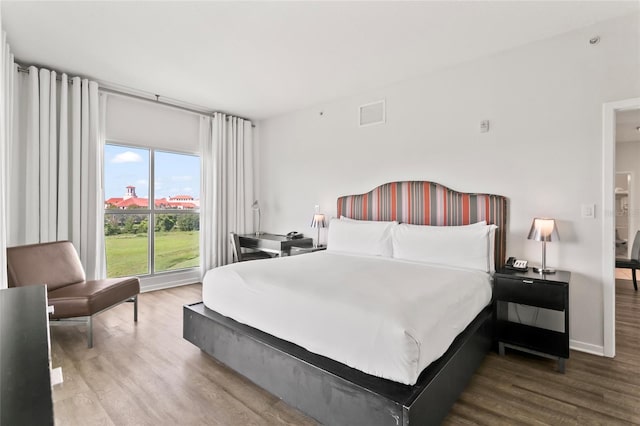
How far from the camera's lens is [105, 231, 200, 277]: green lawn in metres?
4.52

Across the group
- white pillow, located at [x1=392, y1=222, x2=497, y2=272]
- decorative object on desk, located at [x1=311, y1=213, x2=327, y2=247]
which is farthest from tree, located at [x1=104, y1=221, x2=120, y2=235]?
white pillow, located at [x1=392, y1=222, x2=497, y2=272]

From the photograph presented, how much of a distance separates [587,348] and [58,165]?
5.63 metres

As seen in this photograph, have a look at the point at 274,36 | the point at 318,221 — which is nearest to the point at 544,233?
the point at 318,221

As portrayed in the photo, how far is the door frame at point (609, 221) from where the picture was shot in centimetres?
261

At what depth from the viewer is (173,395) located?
2.11 m

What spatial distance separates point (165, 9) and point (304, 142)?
2.73 meters

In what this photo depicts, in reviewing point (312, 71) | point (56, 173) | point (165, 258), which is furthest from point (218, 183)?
point (312, 71)

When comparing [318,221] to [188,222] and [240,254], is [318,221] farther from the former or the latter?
[188,222]

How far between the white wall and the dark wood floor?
0.61 m

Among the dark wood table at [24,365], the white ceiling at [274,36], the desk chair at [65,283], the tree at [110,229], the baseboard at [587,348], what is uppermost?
the white ceiling at [274,36]

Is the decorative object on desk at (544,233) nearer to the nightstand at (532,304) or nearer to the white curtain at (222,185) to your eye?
the nightstand at (532,304)

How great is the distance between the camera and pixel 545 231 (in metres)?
2.70

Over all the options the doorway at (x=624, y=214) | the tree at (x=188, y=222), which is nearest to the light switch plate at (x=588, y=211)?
the doorway at (x=624, y=214)

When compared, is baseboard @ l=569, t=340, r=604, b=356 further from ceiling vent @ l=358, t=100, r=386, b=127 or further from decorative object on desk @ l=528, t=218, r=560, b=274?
ceiling vent @ l=358, t=100, r=386, b=127
